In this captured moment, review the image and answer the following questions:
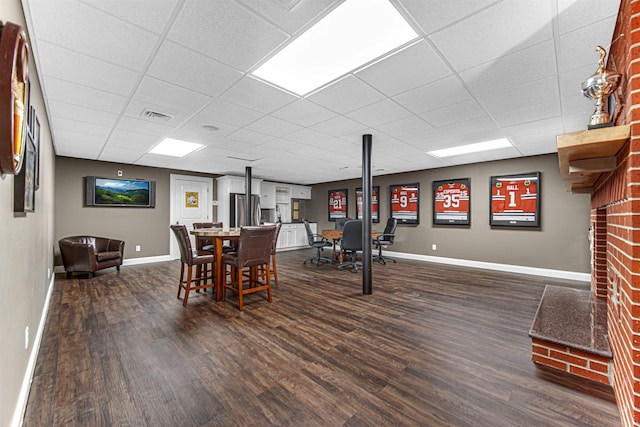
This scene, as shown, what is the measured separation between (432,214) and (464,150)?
85.2 inches

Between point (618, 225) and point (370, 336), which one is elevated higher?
point (618, 225)

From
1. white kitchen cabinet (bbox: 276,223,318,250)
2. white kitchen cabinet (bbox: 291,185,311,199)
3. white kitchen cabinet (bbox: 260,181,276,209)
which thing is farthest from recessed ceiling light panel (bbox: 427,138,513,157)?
white kitchen cabinet (bbox: 291,185,311,199)

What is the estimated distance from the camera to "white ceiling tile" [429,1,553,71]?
4.97 ft

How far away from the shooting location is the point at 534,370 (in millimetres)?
1899

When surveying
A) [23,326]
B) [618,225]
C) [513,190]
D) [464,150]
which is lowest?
[23,326]

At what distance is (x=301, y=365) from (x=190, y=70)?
251cm

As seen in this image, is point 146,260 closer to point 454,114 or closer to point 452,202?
point 454,114

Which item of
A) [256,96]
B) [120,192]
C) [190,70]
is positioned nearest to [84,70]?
[190,70]

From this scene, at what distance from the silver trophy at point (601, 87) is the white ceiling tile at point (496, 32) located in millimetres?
403

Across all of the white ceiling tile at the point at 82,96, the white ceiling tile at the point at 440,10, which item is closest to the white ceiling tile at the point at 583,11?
the white ceiling tile at the point at 440,10

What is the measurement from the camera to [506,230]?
5410 millimetres

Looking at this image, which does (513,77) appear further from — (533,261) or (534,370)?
(533,261)

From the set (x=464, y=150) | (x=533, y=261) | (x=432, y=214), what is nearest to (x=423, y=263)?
(x=432, y=214)

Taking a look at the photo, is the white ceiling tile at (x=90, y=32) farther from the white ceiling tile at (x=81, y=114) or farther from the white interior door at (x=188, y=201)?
the white interior door at (x=188, y=201)
